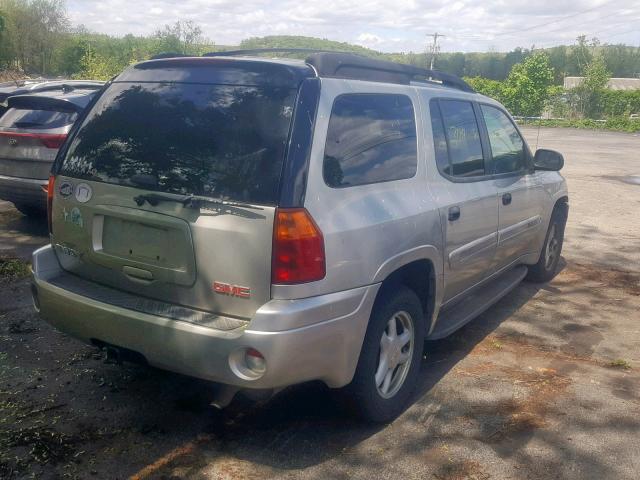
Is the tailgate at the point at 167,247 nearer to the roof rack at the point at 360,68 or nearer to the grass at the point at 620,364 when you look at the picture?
the roof rack at the point at 360,68

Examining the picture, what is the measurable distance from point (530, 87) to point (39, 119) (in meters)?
36.5

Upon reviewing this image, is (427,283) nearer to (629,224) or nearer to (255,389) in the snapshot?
(255,389)

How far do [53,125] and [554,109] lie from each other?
40095 mm

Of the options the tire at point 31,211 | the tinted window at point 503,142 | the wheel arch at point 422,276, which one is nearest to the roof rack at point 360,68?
the tinted window at point 503,142

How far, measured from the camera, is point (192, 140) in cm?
329

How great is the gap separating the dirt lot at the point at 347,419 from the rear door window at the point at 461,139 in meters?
1.36

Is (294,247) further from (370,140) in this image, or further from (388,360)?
(388,360)

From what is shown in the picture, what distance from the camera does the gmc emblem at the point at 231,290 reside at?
305 cm

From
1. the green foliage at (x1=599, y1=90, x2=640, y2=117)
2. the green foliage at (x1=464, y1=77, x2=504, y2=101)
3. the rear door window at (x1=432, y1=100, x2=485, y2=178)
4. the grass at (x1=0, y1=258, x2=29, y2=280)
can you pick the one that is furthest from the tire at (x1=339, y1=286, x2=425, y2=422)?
the green foliage at (x1=599, y1=90, x2=640, y2=117)

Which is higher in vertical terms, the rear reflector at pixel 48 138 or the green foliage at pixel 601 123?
the rear reflector at pixel 48 138

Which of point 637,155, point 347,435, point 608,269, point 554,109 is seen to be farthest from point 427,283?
point 554,109

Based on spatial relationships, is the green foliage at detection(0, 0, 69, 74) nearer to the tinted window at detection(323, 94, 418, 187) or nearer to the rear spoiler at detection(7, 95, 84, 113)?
the rear spoiler at detection(7, 95, 84, 113)

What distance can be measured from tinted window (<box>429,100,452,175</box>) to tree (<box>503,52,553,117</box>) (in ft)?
124

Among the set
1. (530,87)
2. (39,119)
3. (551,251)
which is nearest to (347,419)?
(551,251)
